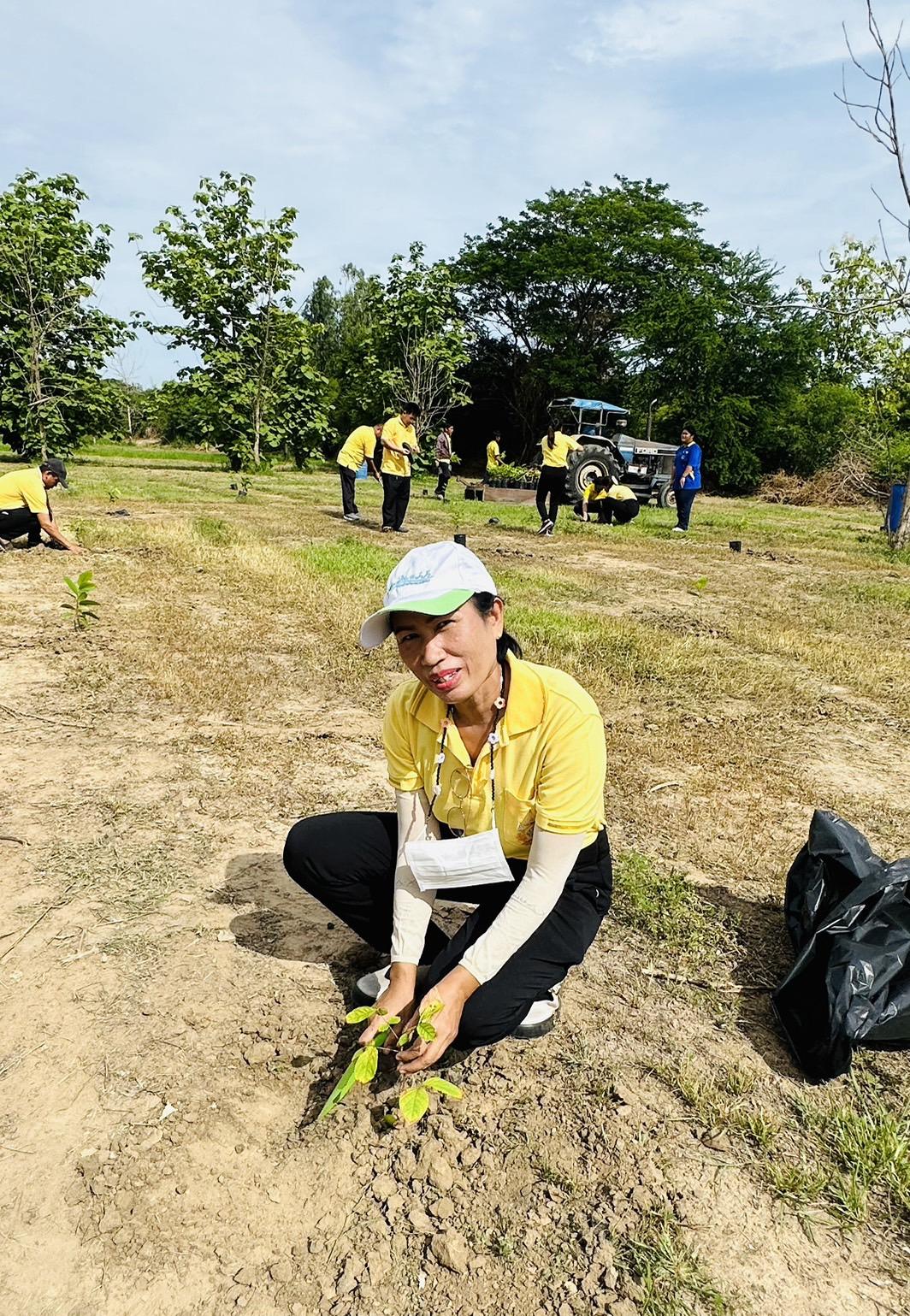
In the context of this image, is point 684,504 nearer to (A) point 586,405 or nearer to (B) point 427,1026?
(A) point 586,405

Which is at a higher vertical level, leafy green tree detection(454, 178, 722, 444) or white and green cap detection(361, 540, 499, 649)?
leafy green tree detection(454, 178, 722, 444)

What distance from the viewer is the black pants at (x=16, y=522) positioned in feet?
25.5

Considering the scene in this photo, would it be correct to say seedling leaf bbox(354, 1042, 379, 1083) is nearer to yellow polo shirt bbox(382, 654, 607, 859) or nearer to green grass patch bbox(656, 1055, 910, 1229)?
yellow polo shirt bbox(382, 654, 607, 859)

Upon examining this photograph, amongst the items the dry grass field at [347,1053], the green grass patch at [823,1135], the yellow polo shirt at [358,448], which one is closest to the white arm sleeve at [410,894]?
the dry grass field at [347,1053]

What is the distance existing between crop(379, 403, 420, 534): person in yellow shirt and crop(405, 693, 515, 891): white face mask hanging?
866 cm

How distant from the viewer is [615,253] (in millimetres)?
30719

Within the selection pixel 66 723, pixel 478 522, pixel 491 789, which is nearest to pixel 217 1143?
pixel 491 789

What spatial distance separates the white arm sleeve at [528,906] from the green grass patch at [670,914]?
2.65ft

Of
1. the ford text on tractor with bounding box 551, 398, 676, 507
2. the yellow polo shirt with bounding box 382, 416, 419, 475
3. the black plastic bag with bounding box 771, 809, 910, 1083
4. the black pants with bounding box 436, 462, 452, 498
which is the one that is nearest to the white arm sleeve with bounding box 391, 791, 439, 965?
the black plastic bag with bounding box 771, 809, 910, 1083

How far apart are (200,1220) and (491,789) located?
1035mm

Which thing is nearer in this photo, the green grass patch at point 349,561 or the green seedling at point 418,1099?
the green seedling at point 418,1099

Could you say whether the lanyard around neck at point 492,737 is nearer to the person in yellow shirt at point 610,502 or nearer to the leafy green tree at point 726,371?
the person in yellow shirt at point 610,502

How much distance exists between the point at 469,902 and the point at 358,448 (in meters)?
10.2

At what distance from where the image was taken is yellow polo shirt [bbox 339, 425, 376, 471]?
1144 cm
